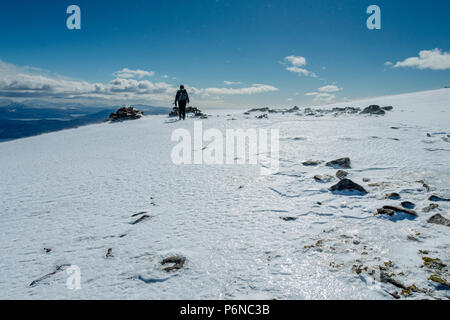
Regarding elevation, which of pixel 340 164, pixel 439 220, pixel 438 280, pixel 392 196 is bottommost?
pixel 438 280

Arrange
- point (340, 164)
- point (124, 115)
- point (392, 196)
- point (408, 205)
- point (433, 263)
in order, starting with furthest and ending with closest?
point (124, 115) → point (340, 164) → point (392, 196) → point (408, 205) → point (433, 263)

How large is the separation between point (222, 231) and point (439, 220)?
137 inches

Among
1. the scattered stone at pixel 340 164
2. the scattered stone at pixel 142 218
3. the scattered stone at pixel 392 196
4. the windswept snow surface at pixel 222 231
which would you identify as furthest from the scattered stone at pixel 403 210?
the scattered stone at pixel 142 218

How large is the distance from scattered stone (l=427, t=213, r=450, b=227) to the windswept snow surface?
0.46 feet

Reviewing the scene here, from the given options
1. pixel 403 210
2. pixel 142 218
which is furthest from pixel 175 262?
pixel 403 210

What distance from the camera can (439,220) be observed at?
379 cm

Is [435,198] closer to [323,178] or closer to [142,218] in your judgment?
[323,178]
